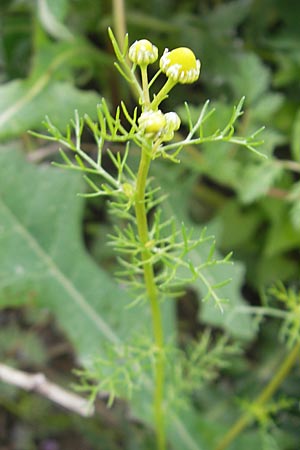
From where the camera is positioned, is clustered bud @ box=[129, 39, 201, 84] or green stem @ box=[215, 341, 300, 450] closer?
clustered bud @ box=[129, 39, 201, 84]

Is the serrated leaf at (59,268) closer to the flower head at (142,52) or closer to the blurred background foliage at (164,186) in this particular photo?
the blurred background foliage at (164,186)

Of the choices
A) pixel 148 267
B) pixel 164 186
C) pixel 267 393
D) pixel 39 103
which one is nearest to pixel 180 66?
pixel 148 267

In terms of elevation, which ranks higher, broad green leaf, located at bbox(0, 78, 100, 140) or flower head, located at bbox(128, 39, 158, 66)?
flower head, located at bbox(128, 39, 158, 66)

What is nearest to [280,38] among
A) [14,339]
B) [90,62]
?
[90,62]

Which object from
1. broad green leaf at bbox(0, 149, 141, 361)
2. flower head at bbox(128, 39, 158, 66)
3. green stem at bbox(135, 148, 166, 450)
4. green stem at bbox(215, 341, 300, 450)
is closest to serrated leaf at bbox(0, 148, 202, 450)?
broad green leaf at bbox(0, 149, 141, 361)

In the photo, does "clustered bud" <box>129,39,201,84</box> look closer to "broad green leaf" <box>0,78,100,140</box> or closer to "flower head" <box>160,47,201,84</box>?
"flower head" <box>160,47,201,84</box>

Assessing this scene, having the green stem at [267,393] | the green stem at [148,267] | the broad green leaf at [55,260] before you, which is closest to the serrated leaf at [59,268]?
the broad green leaf at [55,260]
